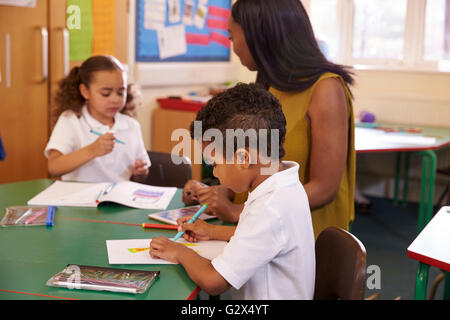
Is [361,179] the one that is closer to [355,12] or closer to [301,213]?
[355,12]

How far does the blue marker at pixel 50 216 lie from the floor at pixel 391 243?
4.91ft

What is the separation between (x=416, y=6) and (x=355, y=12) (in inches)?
18.9

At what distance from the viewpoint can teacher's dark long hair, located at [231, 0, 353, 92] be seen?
161 cm

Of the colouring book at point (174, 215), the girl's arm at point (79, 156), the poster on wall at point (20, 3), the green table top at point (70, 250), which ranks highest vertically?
the poster on wall at point (20, 3)

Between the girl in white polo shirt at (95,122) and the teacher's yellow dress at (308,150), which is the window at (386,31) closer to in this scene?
the girl in white polo shirt at (95,122)

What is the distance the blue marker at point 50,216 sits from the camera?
5.20 ft

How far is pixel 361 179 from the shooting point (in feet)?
15.4

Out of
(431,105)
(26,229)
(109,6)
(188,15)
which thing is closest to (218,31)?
(188,15)

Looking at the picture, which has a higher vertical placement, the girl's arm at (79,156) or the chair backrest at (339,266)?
the girl's arm at (79,156)

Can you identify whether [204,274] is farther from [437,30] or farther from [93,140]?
[437,30]

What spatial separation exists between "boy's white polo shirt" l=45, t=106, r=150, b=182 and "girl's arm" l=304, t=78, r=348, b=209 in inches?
37.0

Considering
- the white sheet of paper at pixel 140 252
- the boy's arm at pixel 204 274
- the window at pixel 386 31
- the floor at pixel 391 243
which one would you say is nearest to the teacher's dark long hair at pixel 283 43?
the white sheet of paper at pixel 140 252

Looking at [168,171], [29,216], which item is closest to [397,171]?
[168,171]

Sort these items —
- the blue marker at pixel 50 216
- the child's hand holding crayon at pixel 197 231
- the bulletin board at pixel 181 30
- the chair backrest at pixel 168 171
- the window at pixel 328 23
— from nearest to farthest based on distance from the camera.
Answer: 1. the child's hand holding crayon at pixel 197 231
2. the blue marker at pixel 50 216
3. the chair backrest at pixel 168 171
4. the bulletin board at pixel 181 30
5. the window at pixel 328 23
